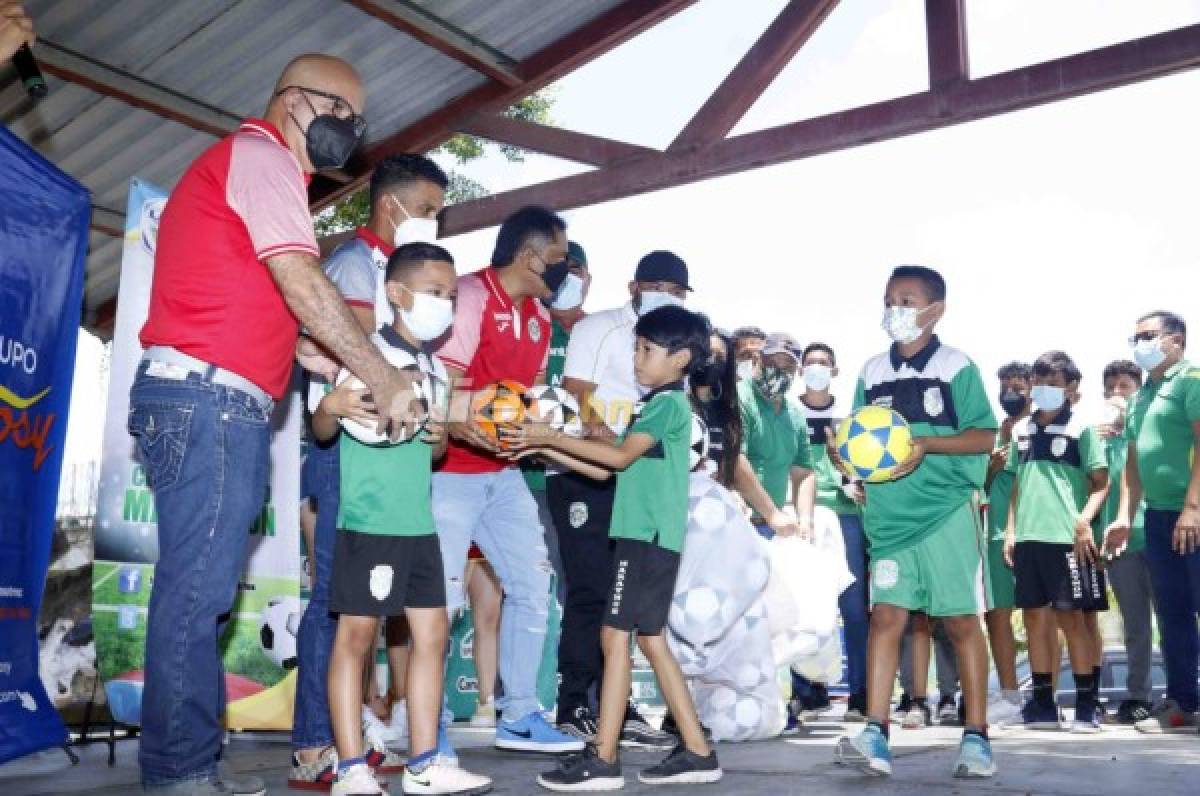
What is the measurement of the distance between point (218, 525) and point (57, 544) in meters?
4.90

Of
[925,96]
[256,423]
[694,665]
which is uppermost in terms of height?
[925,96]

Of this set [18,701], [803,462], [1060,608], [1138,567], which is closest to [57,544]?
[18,701]

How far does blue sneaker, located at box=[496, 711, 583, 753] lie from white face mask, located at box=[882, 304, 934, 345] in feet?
6.57

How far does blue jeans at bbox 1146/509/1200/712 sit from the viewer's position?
6.31 metres

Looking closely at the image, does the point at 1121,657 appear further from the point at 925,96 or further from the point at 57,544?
the point at 57,544

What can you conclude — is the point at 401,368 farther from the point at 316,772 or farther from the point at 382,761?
the point at 382,761

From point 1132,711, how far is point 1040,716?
686mm

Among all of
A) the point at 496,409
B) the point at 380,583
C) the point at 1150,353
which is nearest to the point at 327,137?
the point at 496,409

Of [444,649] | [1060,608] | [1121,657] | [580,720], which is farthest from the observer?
[1121,657]

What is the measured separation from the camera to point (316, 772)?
3729 millimetres

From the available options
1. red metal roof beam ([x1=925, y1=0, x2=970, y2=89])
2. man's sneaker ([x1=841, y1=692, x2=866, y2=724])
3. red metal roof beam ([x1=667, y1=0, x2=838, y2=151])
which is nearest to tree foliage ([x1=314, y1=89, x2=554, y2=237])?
red metal roof beam ([x1=667, y1=0, x2=838, y2=151])

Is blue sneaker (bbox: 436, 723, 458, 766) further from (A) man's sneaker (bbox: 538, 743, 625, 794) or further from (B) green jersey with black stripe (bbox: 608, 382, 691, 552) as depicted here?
(B) green jersey with black stripe (bbox: 608, 382, 691, 552)

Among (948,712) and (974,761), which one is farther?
(948,712)

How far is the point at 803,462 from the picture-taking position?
679 centimetres
